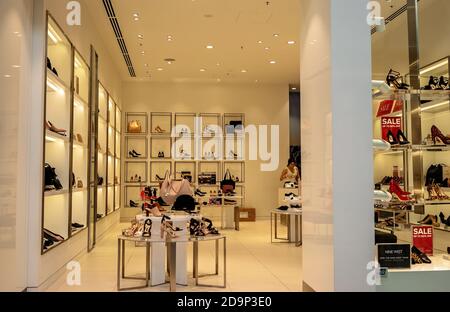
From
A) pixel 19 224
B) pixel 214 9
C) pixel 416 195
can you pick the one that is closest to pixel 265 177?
pixel 214 9

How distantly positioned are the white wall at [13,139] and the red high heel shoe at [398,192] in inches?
133

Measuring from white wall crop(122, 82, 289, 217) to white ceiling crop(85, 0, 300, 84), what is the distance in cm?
68

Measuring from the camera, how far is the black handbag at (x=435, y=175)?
5.73 meters

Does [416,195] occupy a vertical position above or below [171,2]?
below

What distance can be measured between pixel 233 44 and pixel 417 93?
5190 mm

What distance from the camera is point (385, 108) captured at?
406 cm

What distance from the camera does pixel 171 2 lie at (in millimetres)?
6551

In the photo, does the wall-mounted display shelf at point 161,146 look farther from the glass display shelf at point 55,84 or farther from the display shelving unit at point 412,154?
the display shelving unit at point 412,154

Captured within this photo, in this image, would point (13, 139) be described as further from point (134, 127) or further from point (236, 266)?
point (134, 127)

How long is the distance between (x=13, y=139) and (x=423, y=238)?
370 cm

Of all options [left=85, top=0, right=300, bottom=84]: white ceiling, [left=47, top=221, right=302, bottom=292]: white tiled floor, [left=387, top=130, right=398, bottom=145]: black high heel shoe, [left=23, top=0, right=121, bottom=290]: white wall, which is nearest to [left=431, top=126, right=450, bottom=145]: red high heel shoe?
[left=387, top=130, right=398, bottom=145]: black high heel shoe

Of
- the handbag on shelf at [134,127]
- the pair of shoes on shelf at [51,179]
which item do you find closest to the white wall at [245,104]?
the handbag on shelf at [134,127]

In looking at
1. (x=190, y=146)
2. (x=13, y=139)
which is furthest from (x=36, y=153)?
(x=190, y=146)

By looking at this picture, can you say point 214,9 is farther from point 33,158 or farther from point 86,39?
point 33,158
